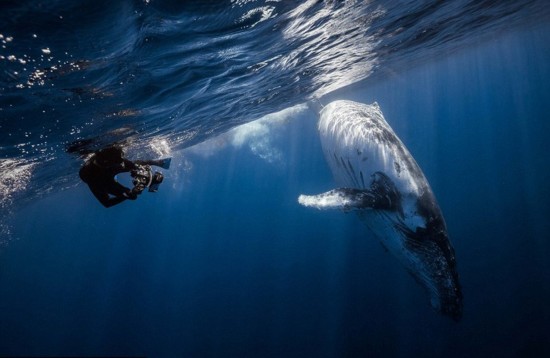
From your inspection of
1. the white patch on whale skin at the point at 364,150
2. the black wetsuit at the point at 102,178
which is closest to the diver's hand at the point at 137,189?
the black wetsuit at the point at 102,178

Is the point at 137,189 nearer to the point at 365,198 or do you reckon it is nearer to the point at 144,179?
the point at 144,179

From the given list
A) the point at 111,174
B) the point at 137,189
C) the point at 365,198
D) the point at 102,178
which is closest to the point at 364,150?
the point at 365,198

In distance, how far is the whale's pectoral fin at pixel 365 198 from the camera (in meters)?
6.18

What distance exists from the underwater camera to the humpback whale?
318 cm

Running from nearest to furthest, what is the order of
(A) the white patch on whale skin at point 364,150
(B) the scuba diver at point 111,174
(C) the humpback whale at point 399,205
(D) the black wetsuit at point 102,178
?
(B) the scuba diver at point 111,174
(D) the black wetsuit at point 102,178
(C) the humpback whale at point 399,205
(A) the white patch on whale skin at point 364,150

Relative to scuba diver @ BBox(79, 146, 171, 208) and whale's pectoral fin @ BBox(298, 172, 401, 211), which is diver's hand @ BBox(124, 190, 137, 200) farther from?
whale's pectoral fin @ BBox(298, 172, 401, 211)

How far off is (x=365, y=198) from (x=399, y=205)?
2.61 feet

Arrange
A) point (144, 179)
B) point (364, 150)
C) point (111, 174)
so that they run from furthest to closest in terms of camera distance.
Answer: point (364, 150) → point (111, 174) → point (144, 179)

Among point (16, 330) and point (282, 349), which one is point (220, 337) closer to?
point (282, 349)

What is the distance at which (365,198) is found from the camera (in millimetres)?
6309

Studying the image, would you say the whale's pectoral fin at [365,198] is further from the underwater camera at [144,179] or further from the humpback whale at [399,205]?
the underwater camera at [144,179]

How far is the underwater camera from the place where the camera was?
4.50m

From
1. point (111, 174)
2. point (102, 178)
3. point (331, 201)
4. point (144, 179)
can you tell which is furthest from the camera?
point (331, 201)

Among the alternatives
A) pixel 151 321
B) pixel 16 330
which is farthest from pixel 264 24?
pixel 16 330
